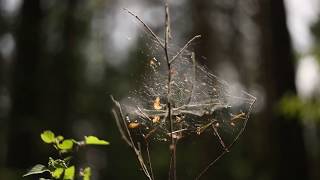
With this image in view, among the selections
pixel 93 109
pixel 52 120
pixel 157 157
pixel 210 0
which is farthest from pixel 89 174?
pixel 93 109

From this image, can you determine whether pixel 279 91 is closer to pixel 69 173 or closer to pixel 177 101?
pixel 177 101

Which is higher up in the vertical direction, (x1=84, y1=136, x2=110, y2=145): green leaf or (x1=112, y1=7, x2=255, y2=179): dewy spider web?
(x1=112, y1=7, x2=255, y2=179): dewy spider web

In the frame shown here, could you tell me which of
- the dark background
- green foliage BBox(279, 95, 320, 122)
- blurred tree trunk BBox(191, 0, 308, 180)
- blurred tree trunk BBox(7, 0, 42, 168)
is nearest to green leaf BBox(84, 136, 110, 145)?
the dark background

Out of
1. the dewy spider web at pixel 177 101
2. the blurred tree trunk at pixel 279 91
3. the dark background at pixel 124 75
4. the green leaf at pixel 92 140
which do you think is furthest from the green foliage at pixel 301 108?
the green leaf at pixel 92 140

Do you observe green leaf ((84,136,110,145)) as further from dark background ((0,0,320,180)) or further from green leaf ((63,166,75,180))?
dark background ((0,0,320,180))

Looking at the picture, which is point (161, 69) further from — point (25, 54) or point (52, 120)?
point (52, 120)

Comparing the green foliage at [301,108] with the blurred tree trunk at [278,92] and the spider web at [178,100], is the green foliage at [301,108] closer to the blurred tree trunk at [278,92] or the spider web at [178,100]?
the blurred tree trunk at [278,92]

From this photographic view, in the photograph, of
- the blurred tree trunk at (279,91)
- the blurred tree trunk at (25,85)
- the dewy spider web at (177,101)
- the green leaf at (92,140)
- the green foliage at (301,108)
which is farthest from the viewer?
the blurred tree trunk at (25,85)

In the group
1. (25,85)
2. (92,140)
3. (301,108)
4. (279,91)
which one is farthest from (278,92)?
(92,140)
